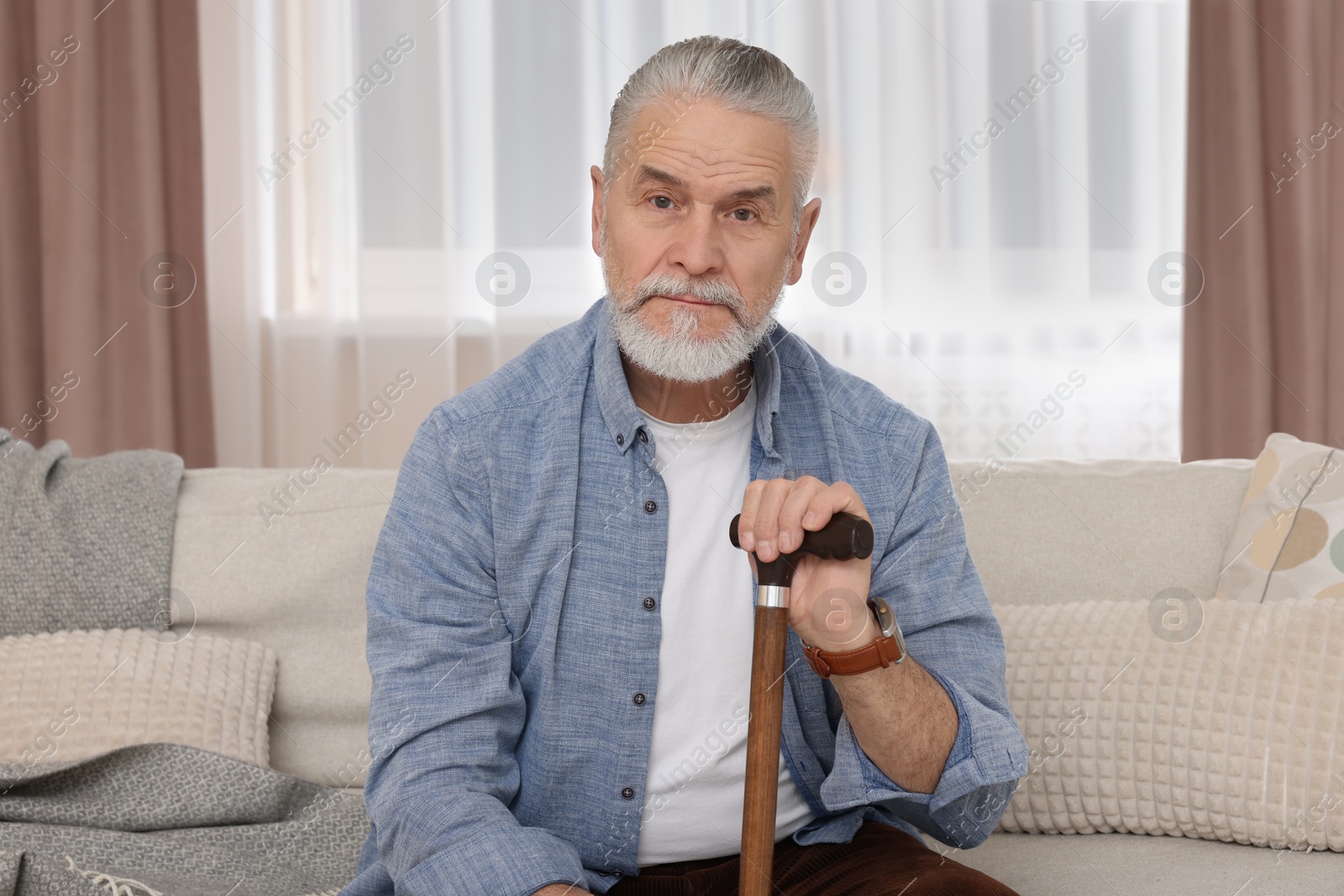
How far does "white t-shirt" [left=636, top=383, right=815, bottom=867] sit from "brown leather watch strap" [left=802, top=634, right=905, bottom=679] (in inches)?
5.2

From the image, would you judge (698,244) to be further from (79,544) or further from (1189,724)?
(79,544)

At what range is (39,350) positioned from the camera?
3.16 m

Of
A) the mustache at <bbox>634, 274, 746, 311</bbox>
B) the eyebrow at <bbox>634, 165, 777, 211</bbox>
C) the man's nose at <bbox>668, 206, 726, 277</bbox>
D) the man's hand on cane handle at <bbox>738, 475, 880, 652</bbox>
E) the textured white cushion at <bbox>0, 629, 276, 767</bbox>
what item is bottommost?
the textured white cushion at <bbox>0, 629, 276, 767</bbox>

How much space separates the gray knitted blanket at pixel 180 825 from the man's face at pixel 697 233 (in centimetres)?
79

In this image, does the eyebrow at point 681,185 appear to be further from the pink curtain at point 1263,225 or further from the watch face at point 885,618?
the pink curtain at point 1263,225

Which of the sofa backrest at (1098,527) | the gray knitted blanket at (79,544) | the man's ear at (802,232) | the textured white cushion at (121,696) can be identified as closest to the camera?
the man's ear at (802,232)

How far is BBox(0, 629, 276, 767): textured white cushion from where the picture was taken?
163 centimetres

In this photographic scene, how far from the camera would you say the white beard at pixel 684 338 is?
130 cm

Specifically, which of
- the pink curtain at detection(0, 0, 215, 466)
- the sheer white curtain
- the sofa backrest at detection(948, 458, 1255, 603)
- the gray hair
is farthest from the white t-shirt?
the pink curtain at detection(0, 0, 215, 466)

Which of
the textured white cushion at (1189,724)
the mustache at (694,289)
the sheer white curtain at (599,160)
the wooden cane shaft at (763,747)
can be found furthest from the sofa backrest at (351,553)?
the sheer white curtain at (599,160)

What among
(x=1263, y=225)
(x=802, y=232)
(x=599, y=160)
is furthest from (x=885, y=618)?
(x=1263, y=225)

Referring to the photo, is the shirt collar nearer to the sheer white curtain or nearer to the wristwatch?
the wristwatch

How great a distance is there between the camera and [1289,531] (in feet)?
5.82

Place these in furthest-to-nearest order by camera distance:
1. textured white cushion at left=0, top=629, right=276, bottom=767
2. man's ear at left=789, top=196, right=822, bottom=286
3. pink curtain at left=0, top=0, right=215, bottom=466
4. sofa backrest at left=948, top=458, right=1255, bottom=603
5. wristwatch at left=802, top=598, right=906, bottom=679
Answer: pink curtain at left=0, top=0, right=215, bottom=466 → sofa backrest at left=948, top=458, right=1255, bottom=603 → textured white cushion at left=0, top=629, right=276, bottom=767 → man's ear at left=789, top=196, right=822, bottom=286 → wristwatch at left=802, top=598, right=906, bottom=679
